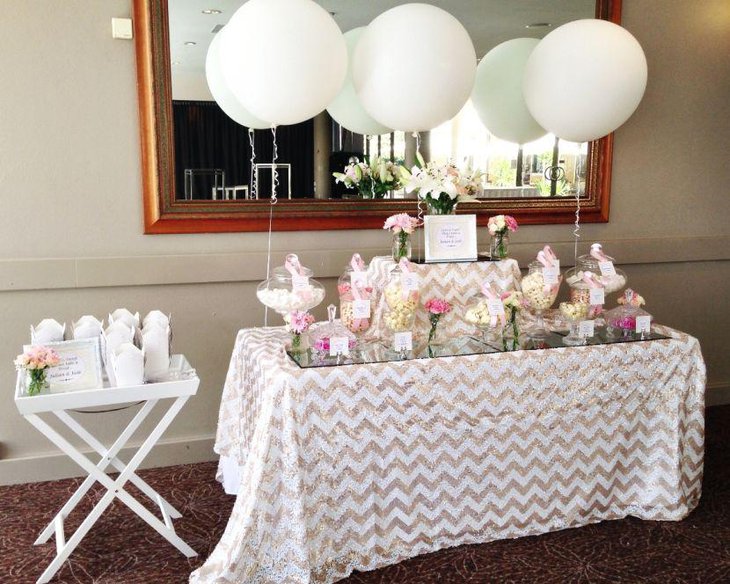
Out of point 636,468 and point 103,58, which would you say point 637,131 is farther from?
point 103,58

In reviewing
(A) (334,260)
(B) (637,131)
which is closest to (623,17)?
(B) (637,131)

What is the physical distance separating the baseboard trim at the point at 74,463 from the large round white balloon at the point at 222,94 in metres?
1.44

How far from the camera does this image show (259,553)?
2193 millimetres

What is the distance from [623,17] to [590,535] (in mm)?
2474

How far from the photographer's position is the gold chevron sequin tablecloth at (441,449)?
86.8 inches

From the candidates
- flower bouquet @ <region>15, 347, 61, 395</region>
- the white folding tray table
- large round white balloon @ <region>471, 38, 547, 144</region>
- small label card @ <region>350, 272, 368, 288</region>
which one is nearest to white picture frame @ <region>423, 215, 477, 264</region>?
small label card @ <region>350, 272, 368, 288</region>

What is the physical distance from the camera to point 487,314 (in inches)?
99.0

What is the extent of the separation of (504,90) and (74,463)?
249 centimetres

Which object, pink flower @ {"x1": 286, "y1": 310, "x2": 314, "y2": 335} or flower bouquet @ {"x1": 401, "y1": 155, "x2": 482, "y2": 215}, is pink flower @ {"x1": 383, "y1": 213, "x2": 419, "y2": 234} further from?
pink flower @ {"x1": 286, "y1": 310, "x2": 314, "y2": 335}

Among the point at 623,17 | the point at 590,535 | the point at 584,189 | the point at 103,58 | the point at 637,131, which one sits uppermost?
the point at 623,17

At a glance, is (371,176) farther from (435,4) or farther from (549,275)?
(549,275)

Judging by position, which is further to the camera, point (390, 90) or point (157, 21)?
point (157, 21)

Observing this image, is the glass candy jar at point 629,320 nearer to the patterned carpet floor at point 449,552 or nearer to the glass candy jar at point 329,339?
the patterned carpet floor at point 449,552

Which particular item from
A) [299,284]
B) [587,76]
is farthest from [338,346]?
[587,76]
